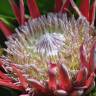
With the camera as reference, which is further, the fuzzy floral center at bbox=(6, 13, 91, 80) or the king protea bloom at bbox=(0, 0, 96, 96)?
the fuzzy floral center at bbox=(6, 13, 91, 80)

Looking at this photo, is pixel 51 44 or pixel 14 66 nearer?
pixel 14 66

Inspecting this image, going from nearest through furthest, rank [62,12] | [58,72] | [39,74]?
[58,72] < [39,74] < [62,12]

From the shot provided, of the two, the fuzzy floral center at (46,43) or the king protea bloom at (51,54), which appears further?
the fuzzy floral center at (46,43)

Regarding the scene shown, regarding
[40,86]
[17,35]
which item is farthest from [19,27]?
[40,86]

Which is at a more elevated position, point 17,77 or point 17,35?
point 17,35

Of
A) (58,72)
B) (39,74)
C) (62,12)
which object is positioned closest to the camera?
(58,72)

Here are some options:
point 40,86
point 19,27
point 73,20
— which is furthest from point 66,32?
point 40,86

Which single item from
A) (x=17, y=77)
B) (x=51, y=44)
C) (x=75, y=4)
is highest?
(x=75, y=4)

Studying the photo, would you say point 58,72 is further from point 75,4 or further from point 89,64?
point 75,4
